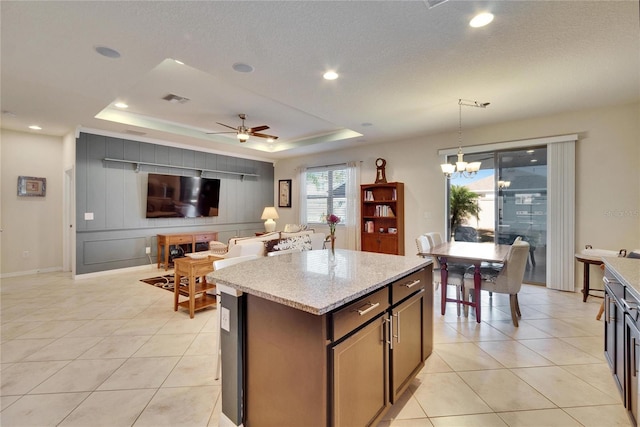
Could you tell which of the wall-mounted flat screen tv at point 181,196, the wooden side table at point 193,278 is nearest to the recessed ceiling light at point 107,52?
the wooden side table at point 193,278

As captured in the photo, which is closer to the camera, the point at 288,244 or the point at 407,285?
the point at 407,285

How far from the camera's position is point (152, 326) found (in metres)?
3.13

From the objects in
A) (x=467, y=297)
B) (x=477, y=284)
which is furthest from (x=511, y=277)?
(x=467, y=297)

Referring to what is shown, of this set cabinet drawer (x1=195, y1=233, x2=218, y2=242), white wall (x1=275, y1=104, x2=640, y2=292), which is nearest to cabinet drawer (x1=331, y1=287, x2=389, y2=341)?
white wall (x1=275, y1=104, x2=640, y2=292)

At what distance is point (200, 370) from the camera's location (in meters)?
2.30

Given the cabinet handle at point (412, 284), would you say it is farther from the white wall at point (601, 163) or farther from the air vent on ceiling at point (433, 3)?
→ the white wall at point (601, 163)

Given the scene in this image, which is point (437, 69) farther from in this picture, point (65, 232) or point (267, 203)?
point (65, 232)

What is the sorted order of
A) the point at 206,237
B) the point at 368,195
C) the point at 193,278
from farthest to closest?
the point at 206,237
the point at 368,195
the point at 193,278

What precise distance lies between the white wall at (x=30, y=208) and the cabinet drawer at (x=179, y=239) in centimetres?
222

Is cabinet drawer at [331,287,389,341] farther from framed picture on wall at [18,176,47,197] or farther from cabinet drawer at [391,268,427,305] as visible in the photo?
framed picture on wall at [18,176,47,197]

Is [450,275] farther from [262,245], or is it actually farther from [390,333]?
[262,245]

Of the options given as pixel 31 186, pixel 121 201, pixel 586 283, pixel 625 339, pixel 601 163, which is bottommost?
pixel 586 283

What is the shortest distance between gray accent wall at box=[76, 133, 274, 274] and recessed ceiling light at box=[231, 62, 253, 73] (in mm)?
3968

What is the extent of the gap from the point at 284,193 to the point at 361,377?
22.9ft
